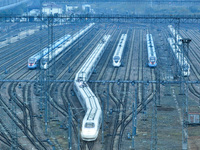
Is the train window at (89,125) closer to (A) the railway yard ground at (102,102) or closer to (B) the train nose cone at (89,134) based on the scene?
(B) the train nose cone at (89,134)

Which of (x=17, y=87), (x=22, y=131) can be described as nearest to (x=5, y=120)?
(x=22, y=131)

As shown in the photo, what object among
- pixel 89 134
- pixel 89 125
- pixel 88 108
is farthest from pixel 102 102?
pixel 89 134

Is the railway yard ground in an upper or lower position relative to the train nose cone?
lower

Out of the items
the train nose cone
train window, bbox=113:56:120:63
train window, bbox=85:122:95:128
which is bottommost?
train window, bbox=113:56:120:63

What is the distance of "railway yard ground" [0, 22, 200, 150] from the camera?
1195 inches

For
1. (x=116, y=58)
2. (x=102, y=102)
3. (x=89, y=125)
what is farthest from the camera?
(x=116, y=58)

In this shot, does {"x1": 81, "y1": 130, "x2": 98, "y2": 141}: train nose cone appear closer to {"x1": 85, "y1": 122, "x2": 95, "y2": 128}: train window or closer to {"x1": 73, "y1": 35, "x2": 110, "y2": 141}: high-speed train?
{"x1": 73, "y1": 35, "x2": 110, "y2": 141}: high-speed train

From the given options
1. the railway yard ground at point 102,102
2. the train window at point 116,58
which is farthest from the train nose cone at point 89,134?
the train window at point 116,58

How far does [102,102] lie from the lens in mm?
31844

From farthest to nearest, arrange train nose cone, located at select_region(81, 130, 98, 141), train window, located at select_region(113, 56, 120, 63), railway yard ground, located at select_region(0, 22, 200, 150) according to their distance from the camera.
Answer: train window, located at select_region(113, 56, 120, 63) → railway yard ground, located at select_region(0, 22, 200, 150) → train nose cone, located at select_region(81, 130, 98, 141)

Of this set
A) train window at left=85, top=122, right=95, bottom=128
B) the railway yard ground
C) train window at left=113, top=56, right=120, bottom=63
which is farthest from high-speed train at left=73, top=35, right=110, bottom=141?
train window at left=113, top=56, right=120, bottom=63

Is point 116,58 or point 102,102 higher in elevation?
point 102,102

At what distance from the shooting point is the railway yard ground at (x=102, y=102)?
30344 mm

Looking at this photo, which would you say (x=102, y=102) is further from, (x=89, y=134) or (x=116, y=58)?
(x=116, y=58)
